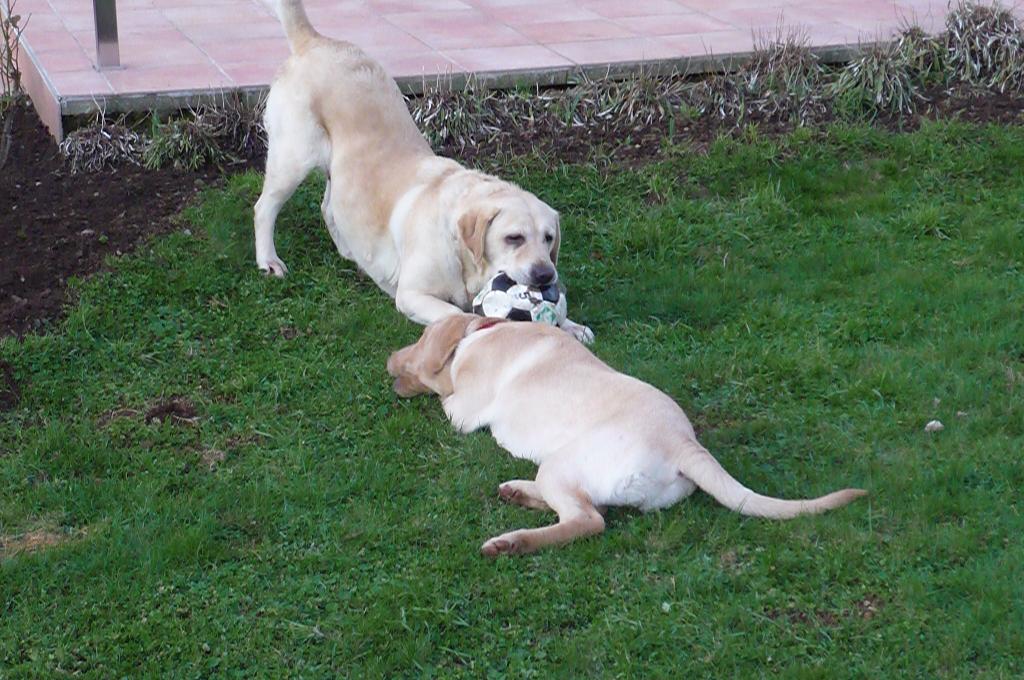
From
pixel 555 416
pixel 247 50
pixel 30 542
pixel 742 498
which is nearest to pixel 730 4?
pixel 247 50

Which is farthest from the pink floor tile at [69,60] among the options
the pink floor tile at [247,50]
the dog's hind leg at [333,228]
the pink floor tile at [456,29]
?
the dog's hind leg at [333,228]

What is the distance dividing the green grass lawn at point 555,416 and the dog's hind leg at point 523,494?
0.05 m

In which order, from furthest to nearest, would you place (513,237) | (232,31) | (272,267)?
(232,31), (272,267), (513,237)

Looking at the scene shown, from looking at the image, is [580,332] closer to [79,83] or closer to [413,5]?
[79,83]

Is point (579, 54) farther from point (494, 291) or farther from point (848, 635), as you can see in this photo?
point (848, 635)

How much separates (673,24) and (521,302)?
4.22 m

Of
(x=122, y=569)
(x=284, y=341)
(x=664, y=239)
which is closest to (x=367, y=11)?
(x=664, y=239)

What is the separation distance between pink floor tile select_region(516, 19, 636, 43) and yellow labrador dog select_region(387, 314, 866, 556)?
406cm

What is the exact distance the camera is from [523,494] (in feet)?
14.5

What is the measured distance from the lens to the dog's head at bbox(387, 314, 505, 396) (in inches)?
200

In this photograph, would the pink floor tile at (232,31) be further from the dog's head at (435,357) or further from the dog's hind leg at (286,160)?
the dog's head at (435,357)

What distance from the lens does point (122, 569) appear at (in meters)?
4.10

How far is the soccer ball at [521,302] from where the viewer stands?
5426 millimetres

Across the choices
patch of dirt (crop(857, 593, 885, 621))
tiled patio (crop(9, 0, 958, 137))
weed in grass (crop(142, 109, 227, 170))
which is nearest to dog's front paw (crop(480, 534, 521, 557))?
patch of dirt (crop(857, 593, 885, 621))
